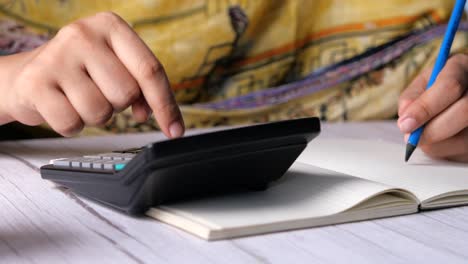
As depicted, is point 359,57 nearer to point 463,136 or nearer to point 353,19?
point 353,19

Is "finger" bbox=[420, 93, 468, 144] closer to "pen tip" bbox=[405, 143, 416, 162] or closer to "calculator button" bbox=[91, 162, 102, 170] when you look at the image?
"pen tip" bbox=[405, 143, 416, 162]

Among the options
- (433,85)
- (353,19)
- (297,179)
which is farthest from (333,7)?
(297,179)

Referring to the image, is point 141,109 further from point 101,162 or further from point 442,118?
point 442,118

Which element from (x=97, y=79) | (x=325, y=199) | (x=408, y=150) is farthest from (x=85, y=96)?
(x=408, y=150)

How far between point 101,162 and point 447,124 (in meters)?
0.39

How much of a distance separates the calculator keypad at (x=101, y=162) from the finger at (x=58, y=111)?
6cm

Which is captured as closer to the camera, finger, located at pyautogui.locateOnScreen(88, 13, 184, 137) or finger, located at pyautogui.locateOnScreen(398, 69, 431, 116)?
finger, located at pyautogui.locateOnScreen(88, 13, 184, 137)

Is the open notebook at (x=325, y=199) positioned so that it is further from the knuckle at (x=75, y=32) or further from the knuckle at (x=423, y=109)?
the knuckle at (x=75, y=32)

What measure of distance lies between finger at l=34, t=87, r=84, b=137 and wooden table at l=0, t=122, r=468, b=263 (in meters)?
0.07

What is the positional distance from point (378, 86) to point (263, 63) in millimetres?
230

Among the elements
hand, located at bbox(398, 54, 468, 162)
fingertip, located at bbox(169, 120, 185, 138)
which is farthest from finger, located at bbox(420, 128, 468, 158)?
fingertip, located at bbox(169, 120, 185, 138)

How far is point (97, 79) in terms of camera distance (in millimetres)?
578

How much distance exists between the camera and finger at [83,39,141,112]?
1.88 feet

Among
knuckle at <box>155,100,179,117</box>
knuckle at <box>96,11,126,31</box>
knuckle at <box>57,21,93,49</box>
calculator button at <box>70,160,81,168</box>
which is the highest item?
knuckle at <box>96,11,126,31</box>
